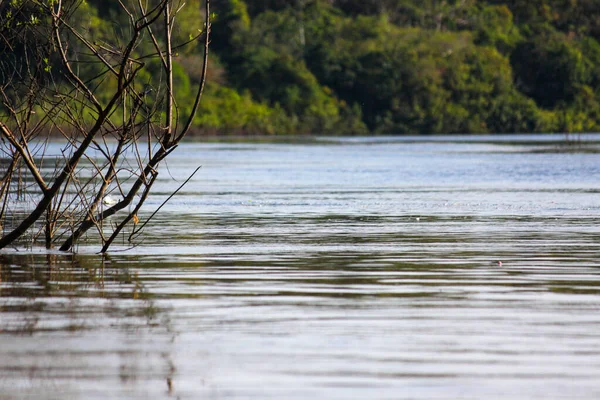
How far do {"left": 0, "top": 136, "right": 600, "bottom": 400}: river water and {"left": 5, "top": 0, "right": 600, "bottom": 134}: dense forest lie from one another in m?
71.5

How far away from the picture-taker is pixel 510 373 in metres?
7.11

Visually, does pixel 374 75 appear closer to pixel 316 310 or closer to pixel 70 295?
pixel 70 295

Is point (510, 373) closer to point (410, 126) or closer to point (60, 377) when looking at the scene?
point (60, 377)

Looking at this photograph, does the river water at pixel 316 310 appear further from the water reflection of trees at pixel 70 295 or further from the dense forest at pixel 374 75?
the dense forest at pixel 374 75

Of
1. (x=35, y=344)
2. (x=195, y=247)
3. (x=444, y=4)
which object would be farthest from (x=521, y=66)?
(x=35, y=344)

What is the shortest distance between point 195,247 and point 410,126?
82479 mm

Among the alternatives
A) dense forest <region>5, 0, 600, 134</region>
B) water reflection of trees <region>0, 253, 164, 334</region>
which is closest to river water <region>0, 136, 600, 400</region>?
water reflection of trees <region>0, 253, 164, 334</region>

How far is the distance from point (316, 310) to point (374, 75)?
87.6m

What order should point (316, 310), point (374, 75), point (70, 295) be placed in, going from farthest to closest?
point (374, 75)
point (70, 295)
point (316, 310)

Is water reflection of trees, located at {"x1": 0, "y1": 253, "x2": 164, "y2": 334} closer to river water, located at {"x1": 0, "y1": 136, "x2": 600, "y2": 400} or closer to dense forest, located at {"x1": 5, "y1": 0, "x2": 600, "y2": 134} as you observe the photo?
river water, located at {"x1": 0, "y1": 136, "x2": 600, "y2": 400}

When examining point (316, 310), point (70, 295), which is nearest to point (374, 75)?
point (70, 295)

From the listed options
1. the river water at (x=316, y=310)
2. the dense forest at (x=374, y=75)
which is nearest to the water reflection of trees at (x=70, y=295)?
the river water at (x=316, y=310)

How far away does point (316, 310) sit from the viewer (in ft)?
30.5

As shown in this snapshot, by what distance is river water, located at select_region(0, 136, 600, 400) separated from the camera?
695 centimetres
